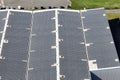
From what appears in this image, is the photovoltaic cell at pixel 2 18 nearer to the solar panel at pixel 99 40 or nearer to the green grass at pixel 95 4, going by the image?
the solar panel at pixel 99 40

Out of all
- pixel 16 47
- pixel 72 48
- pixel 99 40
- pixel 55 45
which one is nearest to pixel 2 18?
pixel 16 47

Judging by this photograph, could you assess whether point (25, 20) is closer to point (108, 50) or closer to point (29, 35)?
point (29, 35)

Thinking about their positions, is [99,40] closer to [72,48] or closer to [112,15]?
[72,48]

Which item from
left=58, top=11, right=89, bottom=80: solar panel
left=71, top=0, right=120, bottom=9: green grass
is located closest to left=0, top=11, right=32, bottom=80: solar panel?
left=58, top=11, right=89, bottom=80: solar panel

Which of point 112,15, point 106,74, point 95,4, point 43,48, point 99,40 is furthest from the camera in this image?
point 95,4

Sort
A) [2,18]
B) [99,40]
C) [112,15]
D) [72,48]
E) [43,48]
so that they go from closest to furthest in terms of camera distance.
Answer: [72,48] → [43,48] → [99,40] → [2,18] → [112,15]

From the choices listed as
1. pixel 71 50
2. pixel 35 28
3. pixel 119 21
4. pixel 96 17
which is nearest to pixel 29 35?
pixel 35 28

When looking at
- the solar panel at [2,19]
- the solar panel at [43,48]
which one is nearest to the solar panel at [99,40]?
the solar panel at [43,48]
